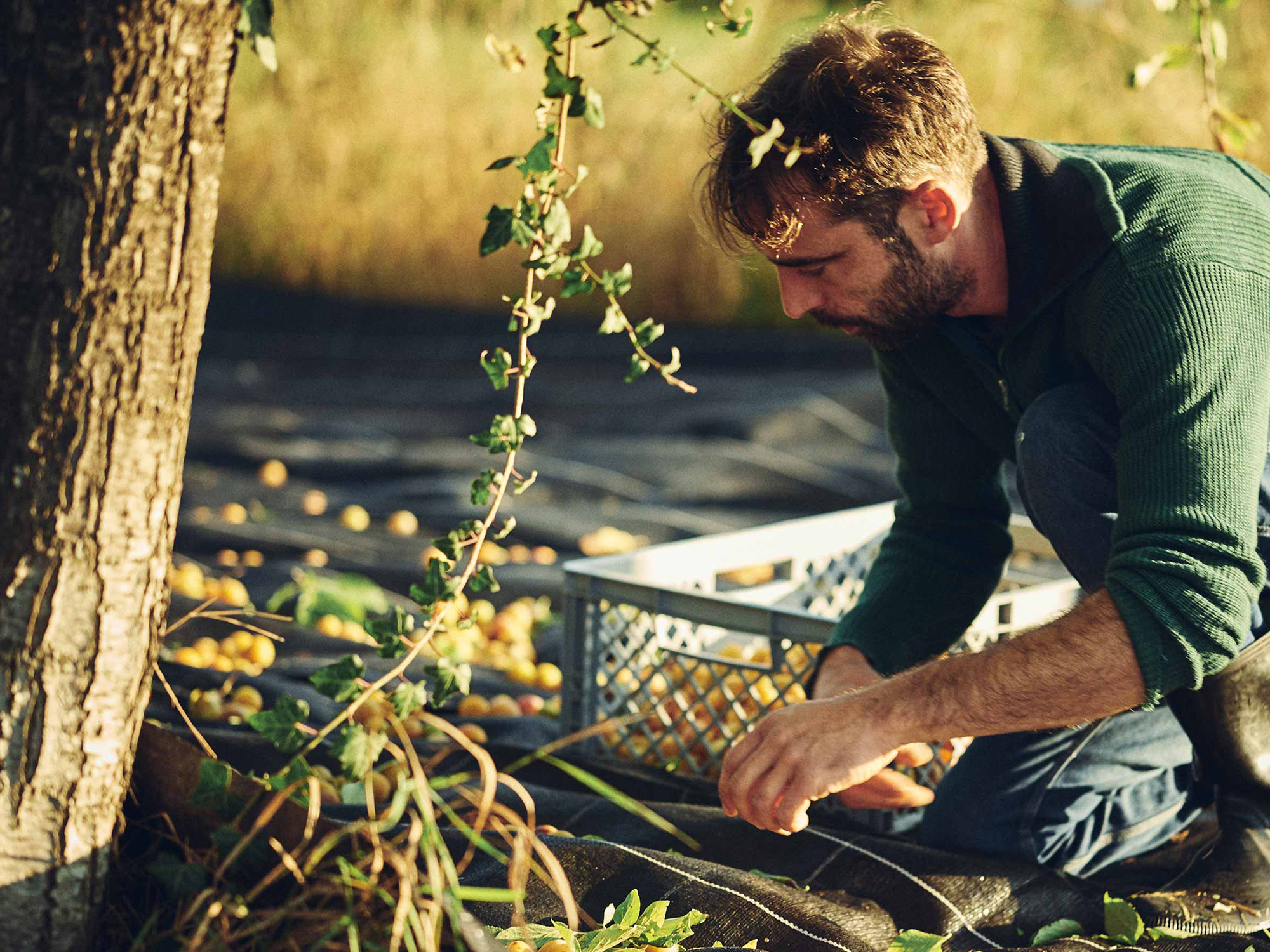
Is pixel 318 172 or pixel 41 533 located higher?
pixel 318 172

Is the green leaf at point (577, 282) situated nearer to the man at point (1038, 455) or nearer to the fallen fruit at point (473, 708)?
the man at point (1038, 455)

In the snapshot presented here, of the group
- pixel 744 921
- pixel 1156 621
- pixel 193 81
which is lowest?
pixel 744 921

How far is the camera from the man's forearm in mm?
1250

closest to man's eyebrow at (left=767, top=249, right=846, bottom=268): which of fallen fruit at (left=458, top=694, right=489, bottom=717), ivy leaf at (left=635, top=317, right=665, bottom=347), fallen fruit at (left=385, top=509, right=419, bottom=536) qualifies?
ivy leaf at (left=635, top=317, right=665, bottom=347)

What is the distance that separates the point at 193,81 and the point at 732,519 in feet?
9.51

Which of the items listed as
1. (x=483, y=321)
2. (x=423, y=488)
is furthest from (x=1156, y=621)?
(x=483, y=321)

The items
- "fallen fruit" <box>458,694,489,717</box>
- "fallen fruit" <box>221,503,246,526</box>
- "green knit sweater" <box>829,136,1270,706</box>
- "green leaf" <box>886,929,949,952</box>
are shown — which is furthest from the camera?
"fallen fruit" <box>221,503,246,526</box>

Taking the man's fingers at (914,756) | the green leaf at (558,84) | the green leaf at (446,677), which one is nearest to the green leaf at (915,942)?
the man's fingers at (914,756)

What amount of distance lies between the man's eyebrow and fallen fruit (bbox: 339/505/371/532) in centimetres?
232

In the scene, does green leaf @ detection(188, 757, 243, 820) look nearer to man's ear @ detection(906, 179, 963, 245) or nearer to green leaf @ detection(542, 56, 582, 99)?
green leaf @ detection(542, 56, 582, 99)

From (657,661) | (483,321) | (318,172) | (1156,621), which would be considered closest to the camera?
(1156,621)

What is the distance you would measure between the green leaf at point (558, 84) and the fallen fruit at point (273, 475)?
10.4 ft

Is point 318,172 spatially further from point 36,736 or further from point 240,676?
point 36,736

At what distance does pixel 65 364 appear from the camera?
103cm
